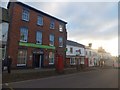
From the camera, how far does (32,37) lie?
32469mm

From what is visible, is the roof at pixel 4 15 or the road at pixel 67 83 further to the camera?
the roof at pixel 4 15

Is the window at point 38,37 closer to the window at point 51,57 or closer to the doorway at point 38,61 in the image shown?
the doorway at point 38,61

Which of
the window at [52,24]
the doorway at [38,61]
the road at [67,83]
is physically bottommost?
the road at [67,83]

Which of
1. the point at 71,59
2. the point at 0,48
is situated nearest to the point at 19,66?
the point at 0,48

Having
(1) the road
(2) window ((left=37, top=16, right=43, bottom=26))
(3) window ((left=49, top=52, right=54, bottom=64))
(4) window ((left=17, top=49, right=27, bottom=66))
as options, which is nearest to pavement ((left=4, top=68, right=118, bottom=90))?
(1) the road

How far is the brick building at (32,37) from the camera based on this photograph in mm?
29453

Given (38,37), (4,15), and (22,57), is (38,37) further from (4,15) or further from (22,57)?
(4,15)

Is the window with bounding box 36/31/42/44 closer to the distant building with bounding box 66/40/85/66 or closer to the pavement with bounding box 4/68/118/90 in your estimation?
the pavement with bounding box 4/68/118/90

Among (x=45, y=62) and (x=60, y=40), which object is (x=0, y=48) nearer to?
(x=45, y=62)

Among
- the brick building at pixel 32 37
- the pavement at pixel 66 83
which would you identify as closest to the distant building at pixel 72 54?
the brick building at pixel 32 37

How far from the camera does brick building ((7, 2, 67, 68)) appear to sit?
1160 inches

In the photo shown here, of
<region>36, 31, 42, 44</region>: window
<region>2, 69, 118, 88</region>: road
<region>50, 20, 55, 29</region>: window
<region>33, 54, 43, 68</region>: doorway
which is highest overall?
<region>50, 20, 55, 29</region>: window

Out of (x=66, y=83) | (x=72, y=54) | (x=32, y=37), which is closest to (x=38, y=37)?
(x=32, y=37)

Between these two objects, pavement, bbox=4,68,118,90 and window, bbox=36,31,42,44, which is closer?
pavement, bbox=4,68,118,90
